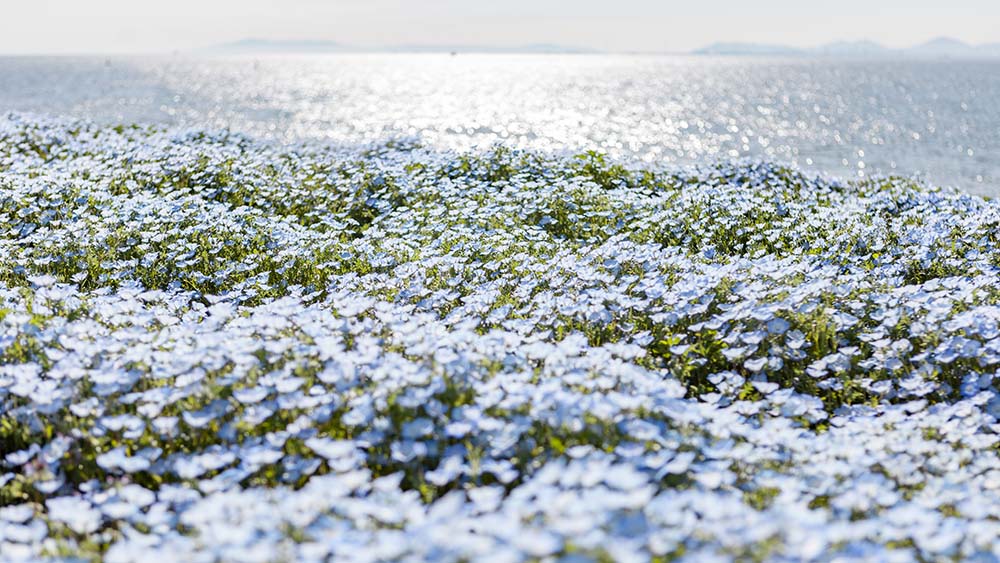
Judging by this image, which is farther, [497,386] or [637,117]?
[637,117]

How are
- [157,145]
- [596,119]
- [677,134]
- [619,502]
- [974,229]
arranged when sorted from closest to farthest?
[619,502], [974,229], [157,145], [677,134], [596,119]

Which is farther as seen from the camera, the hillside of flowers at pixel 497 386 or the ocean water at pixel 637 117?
the ocean water at pixel 637 117

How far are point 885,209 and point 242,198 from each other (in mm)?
8493

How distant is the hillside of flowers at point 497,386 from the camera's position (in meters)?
3.29

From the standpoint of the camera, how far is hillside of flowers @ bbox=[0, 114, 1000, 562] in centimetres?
329

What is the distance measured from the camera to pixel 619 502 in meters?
3.11

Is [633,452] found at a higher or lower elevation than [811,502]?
higher

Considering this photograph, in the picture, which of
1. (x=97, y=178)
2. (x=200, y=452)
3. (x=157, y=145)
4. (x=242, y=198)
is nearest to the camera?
(x=200, y=452)

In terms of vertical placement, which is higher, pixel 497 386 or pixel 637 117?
pixel 637 117

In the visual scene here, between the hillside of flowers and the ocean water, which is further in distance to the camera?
the ocean water

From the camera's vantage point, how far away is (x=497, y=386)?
4.47 meters

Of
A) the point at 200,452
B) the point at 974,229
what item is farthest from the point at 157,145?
the point at 974,229

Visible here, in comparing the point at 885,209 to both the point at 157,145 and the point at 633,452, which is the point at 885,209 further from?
the point at 157,145

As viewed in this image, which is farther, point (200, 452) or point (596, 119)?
point (596, 119)
